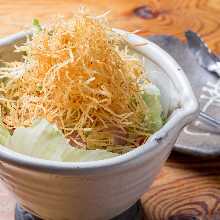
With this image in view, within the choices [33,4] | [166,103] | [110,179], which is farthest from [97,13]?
[110,179]

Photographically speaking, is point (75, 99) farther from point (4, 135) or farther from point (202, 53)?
point (202, 53)

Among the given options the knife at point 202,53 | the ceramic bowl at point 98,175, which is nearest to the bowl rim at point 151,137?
the ceramic bowl at point 98,175

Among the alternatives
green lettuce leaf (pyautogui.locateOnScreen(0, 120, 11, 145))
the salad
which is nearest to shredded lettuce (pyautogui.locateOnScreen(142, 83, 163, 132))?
the salad

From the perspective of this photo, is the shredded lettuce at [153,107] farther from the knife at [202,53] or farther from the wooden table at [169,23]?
the knife at [202,53]

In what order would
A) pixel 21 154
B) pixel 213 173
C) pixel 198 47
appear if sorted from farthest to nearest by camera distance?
pixel 198 47
pixel 213 173
pixel 21 154

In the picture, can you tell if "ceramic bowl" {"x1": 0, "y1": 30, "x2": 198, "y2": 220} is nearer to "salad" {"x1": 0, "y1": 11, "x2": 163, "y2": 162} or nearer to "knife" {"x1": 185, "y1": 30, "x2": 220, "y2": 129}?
"salad" {"x1": 0, "y1": 11, "x2": 163, "y2": 162}

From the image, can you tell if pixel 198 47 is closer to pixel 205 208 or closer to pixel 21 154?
pixel 205 208
